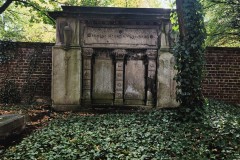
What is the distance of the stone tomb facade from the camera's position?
8211 millimetres

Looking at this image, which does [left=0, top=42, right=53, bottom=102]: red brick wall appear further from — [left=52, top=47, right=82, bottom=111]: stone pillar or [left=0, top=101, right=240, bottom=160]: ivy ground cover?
[left=0, top=101, right=240, bottom=160]: ivy ground cover

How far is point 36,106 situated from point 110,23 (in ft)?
13.3

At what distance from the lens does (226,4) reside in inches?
428

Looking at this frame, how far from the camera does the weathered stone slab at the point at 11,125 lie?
513 centimetres

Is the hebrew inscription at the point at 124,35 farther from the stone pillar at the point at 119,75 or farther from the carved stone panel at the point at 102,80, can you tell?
the carved stone panel at the point at 102,80

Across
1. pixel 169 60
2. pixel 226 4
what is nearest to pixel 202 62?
pixel 169 60

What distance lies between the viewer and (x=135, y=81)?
8.52m

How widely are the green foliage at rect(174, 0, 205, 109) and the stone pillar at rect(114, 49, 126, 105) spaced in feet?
8.59

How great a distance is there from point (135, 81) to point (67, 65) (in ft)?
7.62

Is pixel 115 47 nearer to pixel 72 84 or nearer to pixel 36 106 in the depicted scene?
pixel 72 84

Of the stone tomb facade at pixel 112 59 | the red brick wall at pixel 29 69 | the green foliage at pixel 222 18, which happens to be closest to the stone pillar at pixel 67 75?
the stone tomb facade at pixel 112 59

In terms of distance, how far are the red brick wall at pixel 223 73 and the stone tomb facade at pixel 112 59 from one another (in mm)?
2359

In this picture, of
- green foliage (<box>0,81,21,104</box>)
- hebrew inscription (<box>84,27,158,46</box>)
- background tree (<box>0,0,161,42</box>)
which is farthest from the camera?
background tree (<box>0,0,161,42</box>)

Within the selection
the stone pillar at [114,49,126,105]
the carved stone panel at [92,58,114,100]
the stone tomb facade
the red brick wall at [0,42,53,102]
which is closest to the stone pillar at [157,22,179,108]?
the stone tomb facade
